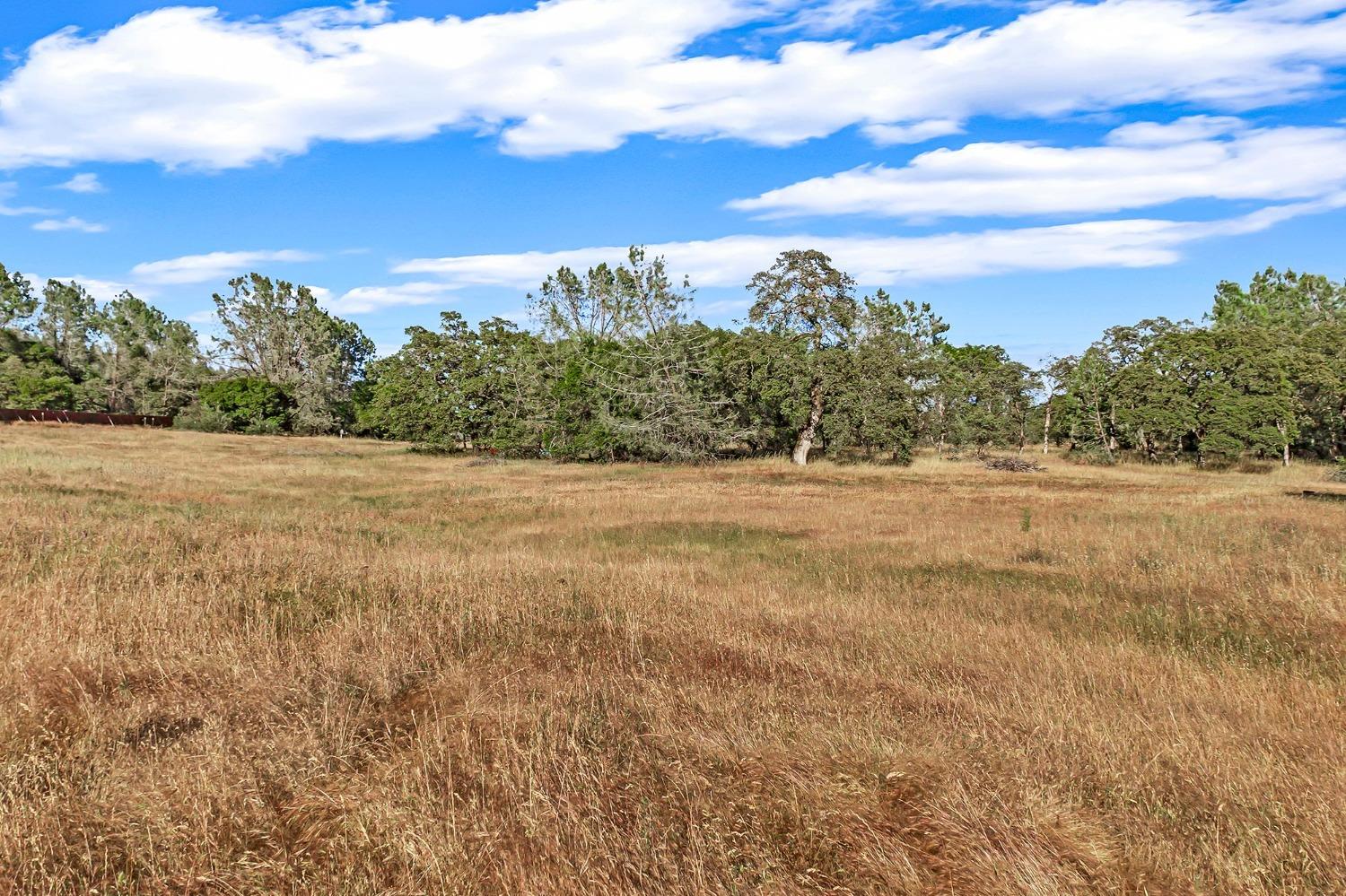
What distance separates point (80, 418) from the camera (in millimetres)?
69500

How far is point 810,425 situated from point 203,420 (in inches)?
2355

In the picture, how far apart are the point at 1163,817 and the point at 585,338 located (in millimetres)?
50865

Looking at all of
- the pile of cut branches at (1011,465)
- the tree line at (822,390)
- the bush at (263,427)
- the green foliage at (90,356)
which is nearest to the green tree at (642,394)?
the tree line at (822,390)

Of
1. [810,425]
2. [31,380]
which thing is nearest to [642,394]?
[810,425]

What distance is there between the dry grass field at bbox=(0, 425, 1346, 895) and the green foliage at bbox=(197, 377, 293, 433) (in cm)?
6654

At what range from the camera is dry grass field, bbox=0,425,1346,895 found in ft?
12.7

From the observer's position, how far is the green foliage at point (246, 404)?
7362 centimetres

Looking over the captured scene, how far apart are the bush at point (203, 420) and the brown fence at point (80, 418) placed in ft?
11.3

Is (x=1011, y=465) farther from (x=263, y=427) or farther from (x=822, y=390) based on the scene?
(x=263, y=427)

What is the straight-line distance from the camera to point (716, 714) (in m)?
5.70

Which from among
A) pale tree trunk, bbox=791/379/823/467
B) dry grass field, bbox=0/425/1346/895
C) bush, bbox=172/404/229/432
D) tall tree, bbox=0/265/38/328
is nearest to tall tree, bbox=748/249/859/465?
pale tree trunk, bbox=791/379/823/467

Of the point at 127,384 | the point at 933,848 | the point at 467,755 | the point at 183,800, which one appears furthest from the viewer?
the point at 127,384

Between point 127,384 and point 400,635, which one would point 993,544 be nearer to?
point 400,635

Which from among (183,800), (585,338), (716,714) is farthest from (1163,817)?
(585,338)
